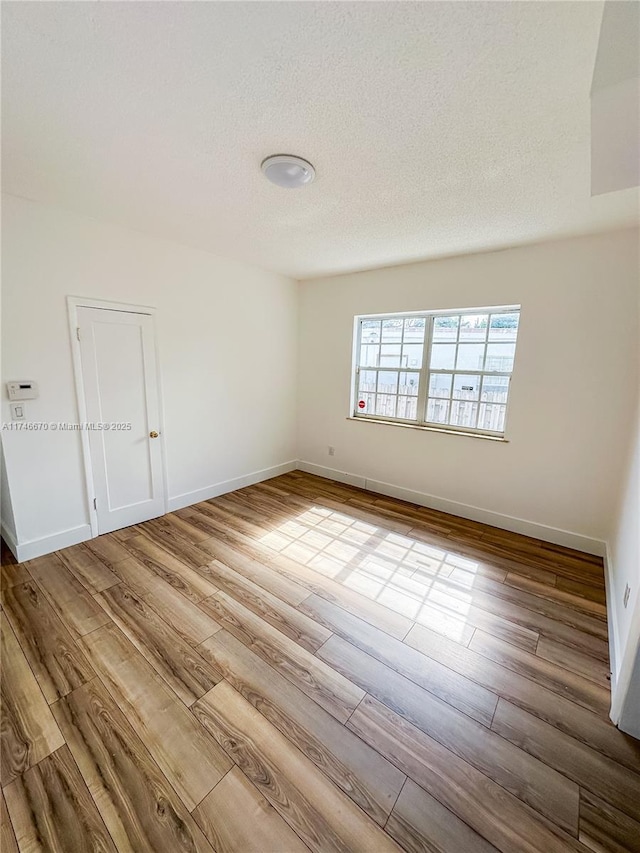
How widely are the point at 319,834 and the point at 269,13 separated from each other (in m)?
2.65

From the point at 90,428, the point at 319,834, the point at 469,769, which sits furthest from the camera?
the point at 90,428

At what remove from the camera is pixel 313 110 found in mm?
1408

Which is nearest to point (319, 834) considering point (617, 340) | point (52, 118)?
point (52, 118)

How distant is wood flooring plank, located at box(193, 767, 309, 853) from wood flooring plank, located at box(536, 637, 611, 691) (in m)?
1.53

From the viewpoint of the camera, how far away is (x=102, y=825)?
3.60ft

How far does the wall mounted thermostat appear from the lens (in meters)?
2.29

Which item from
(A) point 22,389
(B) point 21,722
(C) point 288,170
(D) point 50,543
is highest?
(C) point 288,170

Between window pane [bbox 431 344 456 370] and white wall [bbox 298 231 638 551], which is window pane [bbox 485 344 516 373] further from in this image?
window pane [bbox 431 344 456 370]

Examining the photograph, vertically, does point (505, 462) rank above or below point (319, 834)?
above

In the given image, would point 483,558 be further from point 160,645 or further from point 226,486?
point 226,486

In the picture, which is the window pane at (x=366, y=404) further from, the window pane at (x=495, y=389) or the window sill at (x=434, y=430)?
the window pane at (x=495, y=389)

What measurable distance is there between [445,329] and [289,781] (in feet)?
11.7

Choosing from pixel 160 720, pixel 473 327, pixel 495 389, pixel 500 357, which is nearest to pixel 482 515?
pixel 495 389

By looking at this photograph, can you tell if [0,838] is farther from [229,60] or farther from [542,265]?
[542,265]
